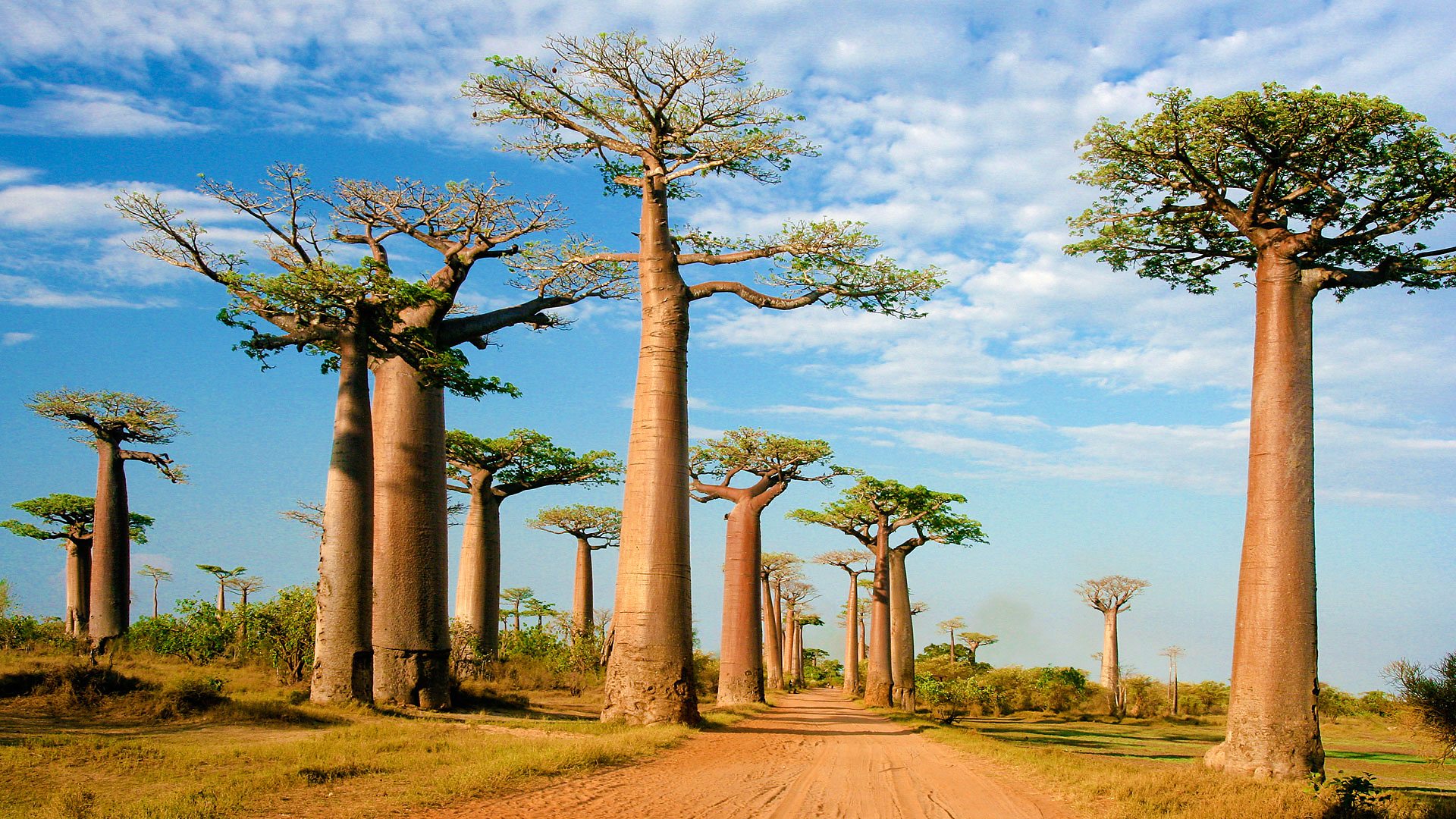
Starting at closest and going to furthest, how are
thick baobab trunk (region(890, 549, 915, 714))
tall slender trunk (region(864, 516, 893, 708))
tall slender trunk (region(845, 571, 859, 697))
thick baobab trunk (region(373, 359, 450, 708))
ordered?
1. thick baobab trunk (region(373, 359, 450, 708))
2. thick baobab trunk (region(890, 549, 915, 714))
3. tall slender trunk (region(864, 516, 893, 708))
4. tall slender trunk (region(845, 571, 859, 697))

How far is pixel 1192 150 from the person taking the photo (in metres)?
9.91

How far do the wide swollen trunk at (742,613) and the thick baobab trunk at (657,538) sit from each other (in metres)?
7.67

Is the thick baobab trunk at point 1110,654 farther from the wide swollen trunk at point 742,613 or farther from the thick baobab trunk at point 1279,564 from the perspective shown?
the thick baobab trunk at point 1279,564

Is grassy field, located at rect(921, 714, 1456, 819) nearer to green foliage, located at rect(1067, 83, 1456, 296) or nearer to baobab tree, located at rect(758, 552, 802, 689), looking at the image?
green foliage, located at rect(1067, 83, 1456, 296)

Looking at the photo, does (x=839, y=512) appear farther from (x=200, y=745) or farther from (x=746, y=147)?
(x=200, y=745)

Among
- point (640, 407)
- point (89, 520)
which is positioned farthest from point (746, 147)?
point (89, 520)

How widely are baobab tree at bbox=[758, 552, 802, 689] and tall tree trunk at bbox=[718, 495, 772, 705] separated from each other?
1316 cm

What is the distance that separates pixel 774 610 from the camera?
35281mm

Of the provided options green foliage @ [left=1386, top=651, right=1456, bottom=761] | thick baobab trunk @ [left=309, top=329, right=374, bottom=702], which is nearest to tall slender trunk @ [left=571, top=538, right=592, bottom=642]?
thick baobab trunk @ [left=309, top=329, right=374, bottom=702]

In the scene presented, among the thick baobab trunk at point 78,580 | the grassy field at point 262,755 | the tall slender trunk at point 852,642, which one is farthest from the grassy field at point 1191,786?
the thick baobab trunk at point 78,580

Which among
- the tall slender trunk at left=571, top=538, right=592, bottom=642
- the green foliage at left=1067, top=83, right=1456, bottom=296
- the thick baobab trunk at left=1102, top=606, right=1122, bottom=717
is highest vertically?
the green foliage at left=1067, top=83, right=1456, bottom=296

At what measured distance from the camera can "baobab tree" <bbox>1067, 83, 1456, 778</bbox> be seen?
28.8ft

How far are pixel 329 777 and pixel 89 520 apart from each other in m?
25.9

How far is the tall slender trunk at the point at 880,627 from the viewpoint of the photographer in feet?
75.3
